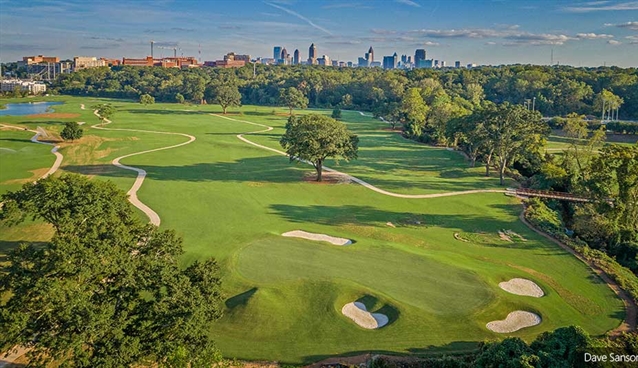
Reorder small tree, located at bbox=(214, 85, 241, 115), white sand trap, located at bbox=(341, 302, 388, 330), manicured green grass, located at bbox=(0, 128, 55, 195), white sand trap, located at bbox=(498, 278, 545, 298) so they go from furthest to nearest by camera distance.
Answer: small tree, located at bbox=(214, 85, 241, 115) < manicured green grass, located at bbox=(0, 128, 55, 195) < white sand trap, located at bbox=(498, 278, 545, 298) < white sand trap, located at bbox=(341, 302, 388, 330)

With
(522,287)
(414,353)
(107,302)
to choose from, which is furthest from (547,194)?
(107,302)

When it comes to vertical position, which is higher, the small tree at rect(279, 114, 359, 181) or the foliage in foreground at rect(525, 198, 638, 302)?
the small tree at rect(279, 114, 359, 181)

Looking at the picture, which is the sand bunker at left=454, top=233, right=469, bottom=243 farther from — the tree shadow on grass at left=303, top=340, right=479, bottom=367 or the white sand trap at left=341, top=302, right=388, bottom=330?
the tree shadow on grass at left=303, top=340, right=479, bottom=367

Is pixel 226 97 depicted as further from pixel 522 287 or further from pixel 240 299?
pixel 522 287

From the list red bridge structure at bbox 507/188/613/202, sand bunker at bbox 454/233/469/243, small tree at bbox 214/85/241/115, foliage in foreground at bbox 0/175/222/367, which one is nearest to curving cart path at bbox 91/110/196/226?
foliage in foreground at bbox 0/175/222/367

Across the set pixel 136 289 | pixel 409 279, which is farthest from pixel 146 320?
pixel 409 279

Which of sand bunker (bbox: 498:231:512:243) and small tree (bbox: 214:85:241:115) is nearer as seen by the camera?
sand bunker (bbox: 498:231:512:243)

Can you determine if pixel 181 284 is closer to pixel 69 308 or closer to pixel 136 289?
pixel 136 289

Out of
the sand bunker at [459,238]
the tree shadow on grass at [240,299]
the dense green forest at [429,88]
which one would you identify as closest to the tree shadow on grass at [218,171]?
the sand bunker at [459,238]
